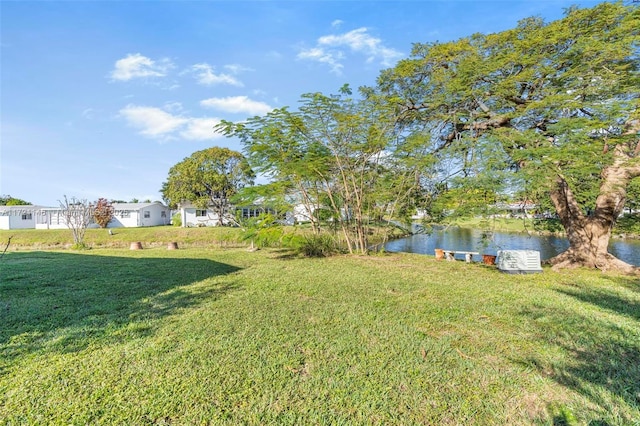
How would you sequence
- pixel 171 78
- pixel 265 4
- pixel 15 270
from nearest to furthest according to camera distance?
pixel 15 270
pixel 265 4
pixel 171 78

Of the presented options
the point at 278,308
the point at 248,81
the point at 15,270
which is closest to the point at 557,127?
the point at 278,308

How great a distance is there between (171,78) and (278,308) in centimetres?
796

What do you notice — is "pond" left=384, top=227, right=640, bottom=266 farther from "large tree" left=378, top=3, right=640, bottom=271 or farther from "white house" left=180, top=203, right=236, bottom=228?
"white house" left=180, top=203, right=236, bottom=228

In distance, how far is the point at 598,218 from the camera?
704cm

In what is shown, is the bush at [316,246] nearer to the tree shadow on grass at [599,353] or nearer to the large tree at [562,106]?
the large tree at [562,106]

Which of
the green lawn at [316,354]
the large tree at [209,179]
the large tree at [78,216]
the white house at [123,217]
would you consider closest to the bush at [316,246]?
the green lawn at [316,354]

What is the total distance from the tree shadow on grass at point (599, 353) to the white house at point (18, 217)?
1394 inches

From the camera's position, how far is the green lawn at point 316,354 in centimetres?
191

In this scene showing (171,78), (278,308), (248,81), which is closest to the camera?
(278,308)

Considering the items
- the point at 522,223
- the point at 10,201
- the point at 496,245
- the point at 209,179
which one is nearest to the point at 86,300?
the point at 496,245

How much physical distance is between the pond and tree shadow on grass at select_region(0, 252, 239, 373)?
6.36m

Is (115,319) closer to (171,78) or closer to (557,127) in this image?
(171,78)

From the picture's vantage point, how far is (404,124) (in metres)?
9.42

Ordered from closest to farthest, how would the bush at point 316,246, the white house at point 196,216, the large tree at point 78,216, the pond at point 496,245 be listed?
the pond at point 496,245, the bush at point 316,246, the large tree at point 78,216, the white house at point 196,216
